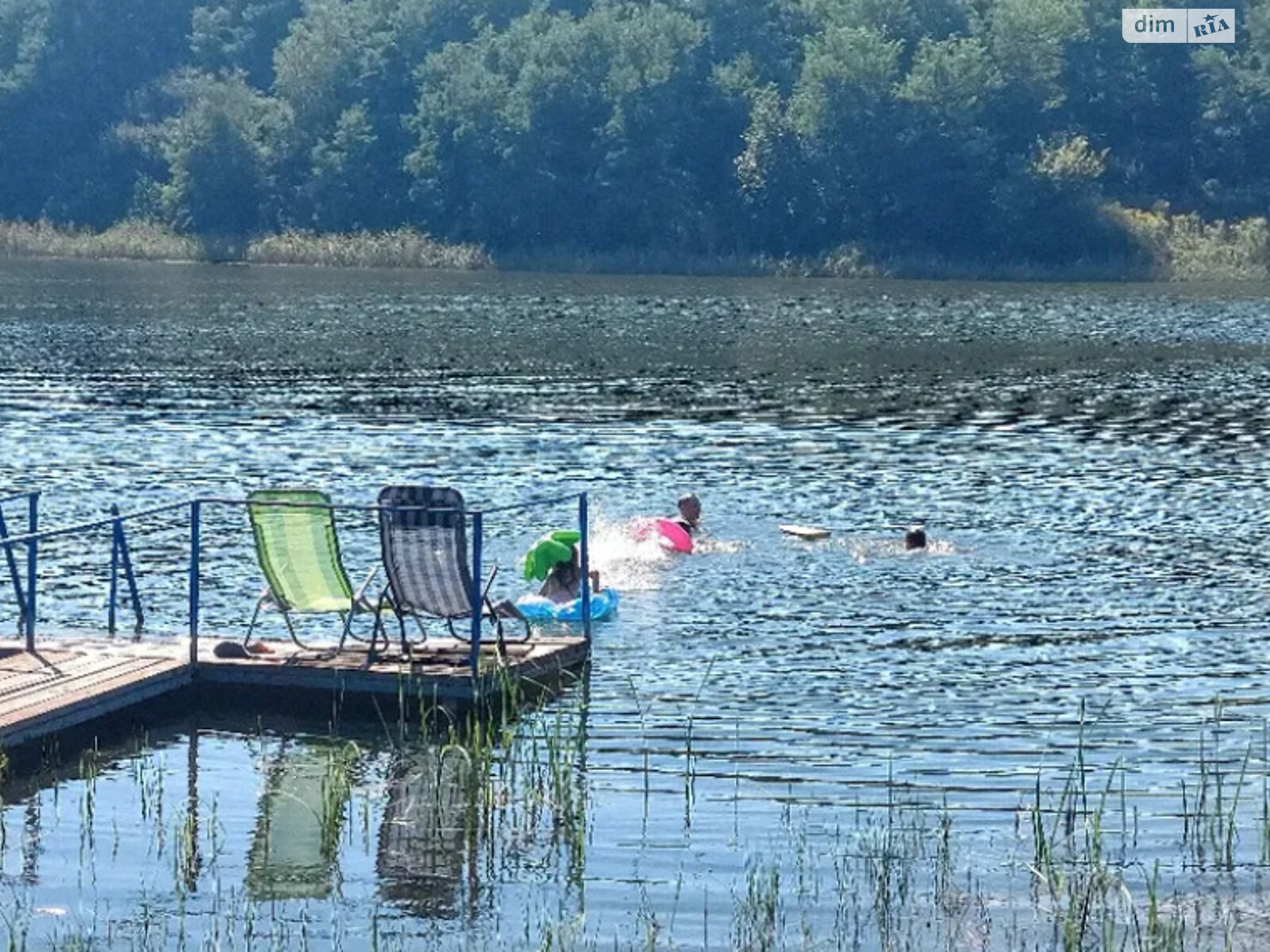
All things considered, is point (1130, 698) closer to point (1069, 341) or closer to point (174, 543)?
point (174, 543)

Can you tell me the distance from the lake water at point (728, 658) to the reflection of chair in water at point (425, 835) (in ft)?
0.13

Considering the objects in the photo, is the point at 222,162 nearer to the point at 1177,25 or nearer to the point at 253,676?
the point at 1177,25

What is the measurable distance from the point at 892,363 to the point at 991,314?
70.0ft

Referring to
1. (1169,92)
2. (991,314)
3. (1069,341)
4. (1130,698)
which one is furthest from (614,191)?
(1130,698)

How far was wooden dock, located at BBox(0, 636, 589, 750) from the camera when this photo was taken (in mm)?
18359

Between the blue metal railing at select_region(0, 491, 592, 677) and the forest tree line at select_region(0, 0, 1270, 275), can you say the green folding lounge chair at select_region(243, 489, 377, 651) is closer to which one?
the blue metal railing at select_region(0, 491, 592, 677)

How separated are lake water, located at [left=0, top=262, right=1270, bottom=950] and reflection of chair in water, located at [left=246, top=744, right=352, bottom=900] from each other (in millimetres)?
45

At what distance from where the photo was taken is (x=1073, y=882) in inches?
565

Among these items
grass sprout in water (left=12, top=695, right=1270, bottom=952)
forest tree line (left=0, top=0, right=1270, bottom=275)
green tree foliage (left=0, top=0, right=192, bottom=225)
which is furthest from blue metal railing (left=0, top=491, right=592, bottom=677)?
green tree foliage (left=0, top=0, right=192, bottom=225)

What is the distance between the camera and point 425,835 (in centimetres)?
1552

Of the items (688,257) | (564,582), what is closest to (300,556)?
(564,582)

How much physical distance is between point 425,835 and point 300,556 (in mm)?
4460

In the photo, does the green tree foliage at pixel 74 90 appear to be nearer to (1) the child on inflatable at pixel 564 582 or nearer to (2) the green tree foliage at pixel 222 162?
(2) the green tree foliage at pixel 222 162

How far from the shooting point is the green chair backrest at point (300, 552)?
19203 mm
